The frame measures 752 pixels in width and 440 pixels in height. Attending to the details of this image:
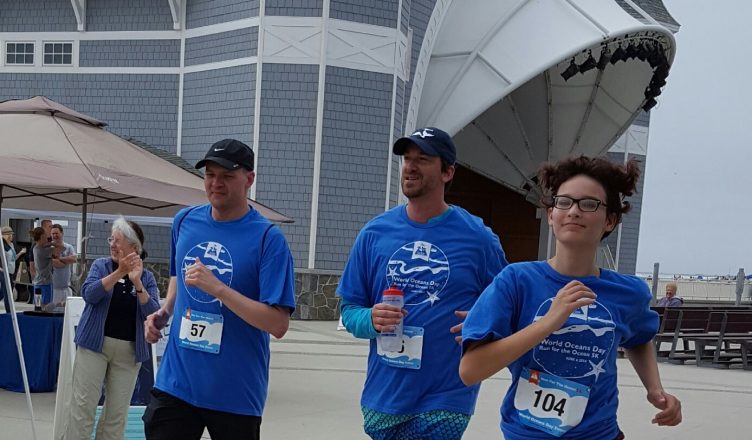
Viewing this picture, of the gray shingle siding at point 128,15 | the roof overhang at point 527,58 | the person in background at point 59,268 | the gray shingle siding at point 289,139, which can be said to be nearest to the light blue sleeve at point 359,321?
the person in background at point 59,268

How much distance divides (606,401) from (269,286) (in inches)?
62.5

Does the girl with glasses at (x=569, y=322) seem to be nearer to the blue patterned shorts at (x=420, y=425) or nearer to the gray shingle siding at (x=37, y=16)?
the blue patterned shorts at (x=420, y=425)

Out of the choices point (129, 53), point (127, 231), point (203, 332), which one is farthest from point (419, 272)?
point (129, 53)

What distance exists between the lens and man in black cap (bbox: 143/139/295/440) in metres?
4.00

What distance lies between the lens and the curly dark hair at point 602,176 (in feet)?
9.63

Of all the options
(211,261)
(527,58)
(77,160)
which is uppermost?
(527,58)

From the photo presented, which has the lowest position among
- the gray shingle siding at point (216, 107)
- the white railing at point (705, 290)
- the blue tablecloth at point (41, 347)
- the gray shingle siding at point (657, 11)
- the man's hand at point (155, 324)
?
the white railing at point (705, 290)

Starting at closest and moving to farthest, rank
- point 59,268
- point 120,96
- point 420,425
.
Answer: point 420,425
point 59,268
point 120,96

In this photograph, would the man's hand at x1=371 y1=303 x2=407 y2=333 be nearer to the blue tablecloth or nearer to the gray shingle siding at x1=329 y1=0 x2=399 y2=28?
the blue tablecloth

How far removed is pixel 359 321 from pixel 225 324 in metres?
0.69

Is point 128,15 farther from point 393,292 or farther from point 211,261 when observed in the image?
point 393,292

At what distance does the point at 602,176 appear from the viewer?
2932 millimetres

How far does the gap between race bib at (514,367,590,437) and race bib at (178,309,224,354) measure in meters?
1.56

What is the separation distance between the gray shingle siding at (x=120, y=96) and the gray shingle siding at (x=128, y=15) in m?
1.20
